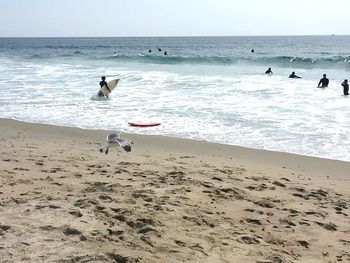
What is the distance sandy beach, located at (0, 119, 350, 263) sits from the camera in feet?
12.6

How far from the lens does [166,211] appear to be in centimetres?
468

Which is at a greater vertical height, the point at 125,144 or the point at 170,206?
the point at 125,144

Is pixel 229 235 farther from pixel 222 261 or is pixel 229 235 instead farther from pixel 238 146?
pixel 238 146

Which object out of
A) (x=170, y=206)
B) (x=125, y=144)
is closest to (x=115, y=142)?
(x=125, y=144)

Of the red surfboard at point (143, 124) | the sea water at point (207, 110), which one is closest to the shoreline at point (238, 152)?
the sea water at point (207, 110)

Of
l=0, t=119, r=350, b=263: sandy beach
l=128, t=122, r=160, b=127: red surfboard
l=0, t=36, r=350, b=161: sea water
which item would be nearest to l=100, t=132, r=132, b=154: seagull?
l=0, t=119, r=350, b=263: sandy beach

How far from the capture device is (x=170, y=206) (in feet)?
15.9

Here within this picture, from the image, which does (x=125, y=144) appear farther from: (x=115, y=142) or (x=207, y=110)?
(x=207, y=110)

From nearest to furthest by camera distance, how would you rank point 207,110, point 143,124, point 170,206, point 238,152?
point 170,206, point 238,152, point 143,124, point 207,110

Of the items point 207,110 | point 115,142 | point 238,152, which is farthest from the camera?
point 207,110

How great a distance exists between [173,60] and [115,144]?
31.4 meters

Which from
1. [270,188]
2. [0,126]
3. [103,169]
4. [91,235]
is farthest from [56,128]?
[91,235]

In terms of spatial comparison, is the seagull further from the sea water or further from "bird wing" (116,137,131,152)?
the sea water

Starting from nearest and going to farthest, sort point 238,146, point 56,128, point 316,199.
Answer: point 316,199, point 238,146, point 56,128
